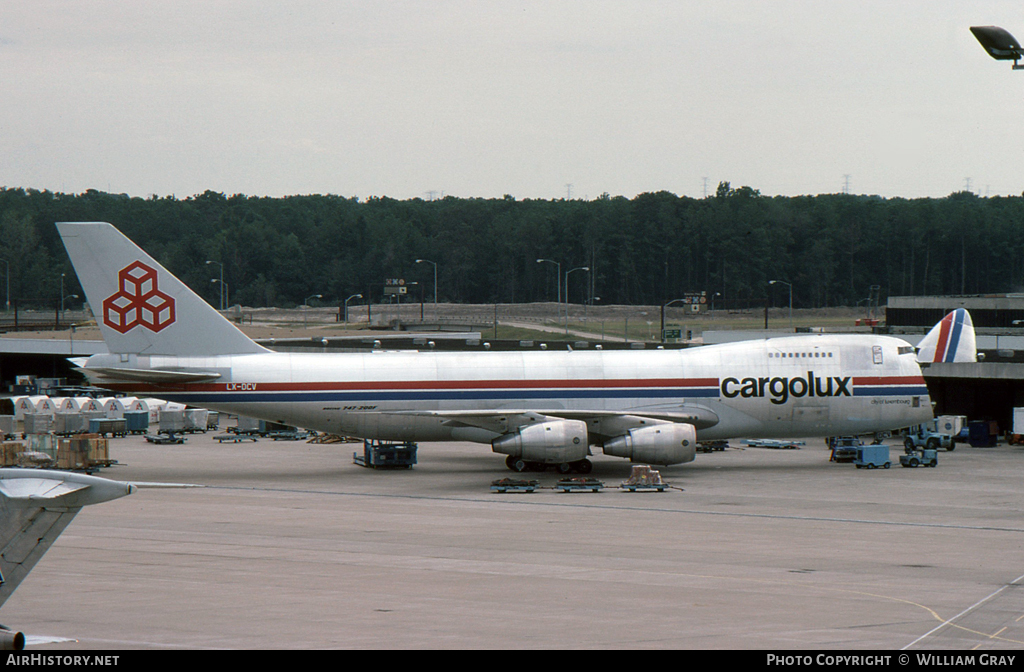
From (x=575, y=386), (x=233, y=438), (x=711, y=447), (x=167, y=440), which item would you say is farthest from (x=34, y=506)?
(x=233, y=438)

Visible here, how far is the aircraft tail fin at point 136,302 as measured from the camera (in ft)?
149

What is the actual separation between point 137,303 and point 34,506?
33.9m

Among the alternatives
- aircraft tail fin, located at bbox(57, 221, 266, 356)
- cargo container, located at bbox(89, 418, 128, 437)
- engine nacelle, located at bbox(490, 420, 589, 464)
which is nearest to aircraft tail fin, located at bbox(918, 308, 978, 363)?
engine nacelle, located at bbox(490, 420, 589, 464)

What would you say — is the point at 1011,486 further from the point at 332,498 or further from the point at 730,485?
the point at 332,498

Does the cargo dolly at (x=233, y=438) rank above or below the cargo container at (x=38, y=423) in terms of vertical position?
below

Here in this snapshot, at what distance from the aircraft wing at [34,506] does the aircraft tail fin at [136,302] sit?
32.5 metres

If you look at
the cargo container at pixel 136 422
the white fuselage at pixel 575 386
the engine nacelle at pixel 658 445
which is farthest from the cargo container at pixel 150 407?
the engine nacelle at pixel 658 445

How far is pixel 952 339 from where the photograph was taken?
5434cm

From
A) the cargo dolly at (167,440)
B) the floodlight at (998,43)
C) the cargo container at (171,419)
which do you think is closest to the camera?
the floodlight at (998,43)

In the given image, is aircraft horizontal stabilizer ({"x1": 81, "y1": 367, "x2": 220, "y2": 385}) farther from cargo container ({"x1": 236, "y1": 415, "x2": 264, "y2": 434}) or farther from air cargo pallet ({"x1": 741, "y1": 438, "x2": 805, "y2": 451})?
air cargo pallet ({"x1": 741, "y1": 438, "x2": 805, "y2": 451})

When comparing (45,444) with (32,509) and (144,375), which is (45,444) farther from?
(32,509)

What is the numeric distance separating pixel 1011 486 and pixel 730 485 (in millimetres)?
10746

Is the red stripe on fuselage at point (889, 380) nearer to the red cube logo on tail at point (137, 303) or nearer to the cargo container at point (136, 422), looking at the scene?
the red cube logo on tail at point (137, 303)

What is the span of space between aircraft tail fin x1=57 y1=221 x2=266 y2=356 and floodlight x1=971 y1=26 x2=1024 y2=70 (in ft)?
109
